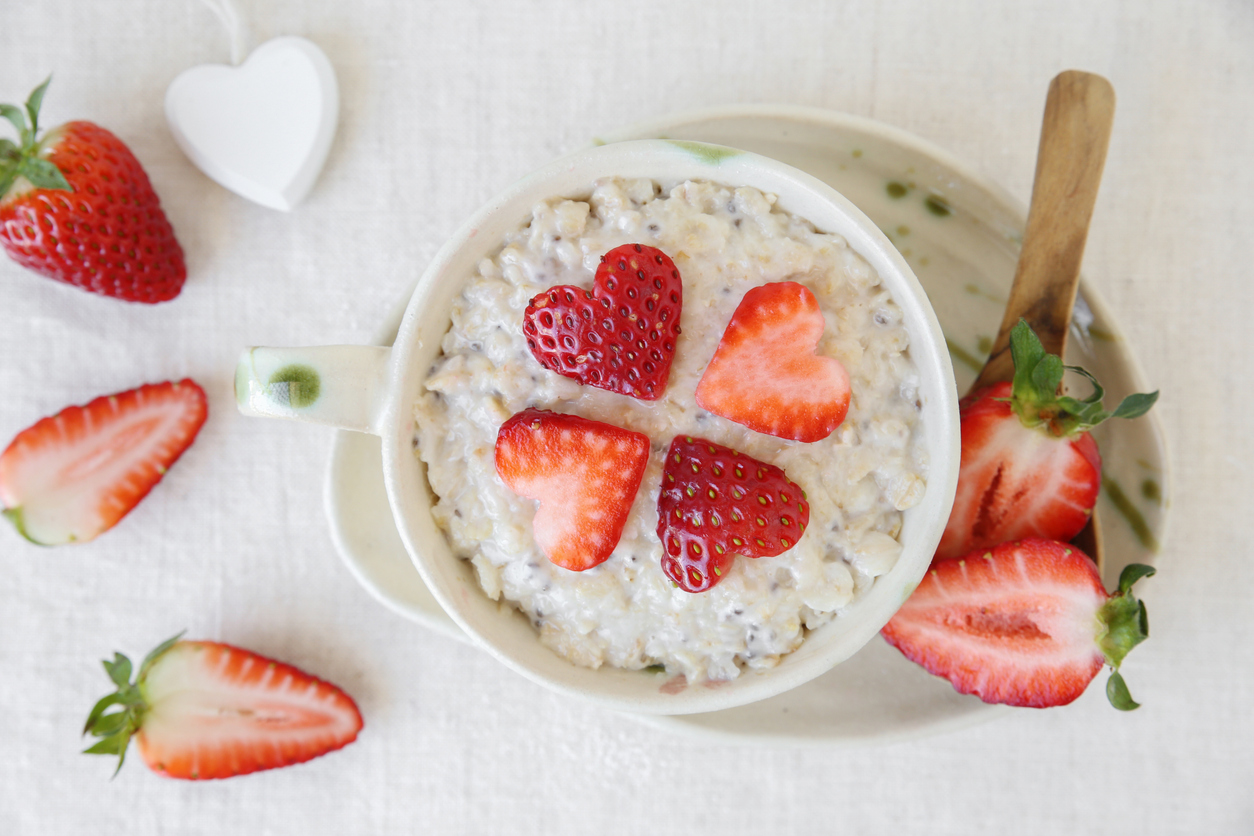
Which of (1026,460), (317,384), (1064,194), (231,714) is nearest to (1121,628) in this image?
(1026,460)

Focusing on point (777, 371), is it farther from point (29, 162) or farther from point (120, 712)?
point (120, 712)

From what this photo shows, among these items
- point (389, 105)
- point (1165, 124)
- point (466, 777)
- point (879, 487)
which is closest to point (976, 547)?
point (879, 487)

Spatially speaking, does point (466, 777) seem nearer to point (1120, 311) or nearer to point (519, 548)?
point (519, 548)

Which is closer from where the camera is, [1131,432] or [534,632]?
[534,632]

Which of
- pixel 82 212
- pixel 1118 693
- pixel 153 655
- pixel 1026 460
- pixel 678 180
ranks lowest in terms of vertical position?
pixel 153 655

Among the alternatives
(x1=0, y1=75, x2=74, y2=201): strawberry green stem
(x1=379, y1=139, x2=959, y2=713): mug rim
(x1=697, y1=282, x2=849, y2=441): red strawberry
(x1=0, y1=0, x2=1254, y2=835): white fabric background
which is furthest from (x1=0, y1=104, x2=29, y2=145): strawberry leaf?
(x1=697, y1=282, x2=849, y2=441): red strawberry

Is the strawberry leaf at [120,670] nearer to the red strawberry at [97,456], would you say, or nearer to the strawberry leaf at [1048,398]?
the red strawberry at [97,456]

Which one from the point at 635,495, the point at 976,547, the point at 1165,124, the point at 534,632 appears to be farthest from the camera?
the point at 1165,124
